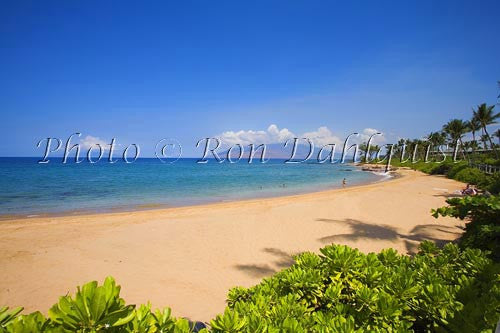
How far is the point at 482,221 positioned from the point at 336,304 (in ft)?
13.5

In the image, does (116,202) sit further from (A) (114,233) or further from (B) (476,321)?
(B) (476,321)

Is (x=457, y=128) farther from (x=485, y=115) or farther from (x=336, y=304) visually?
(x=336, y=304)

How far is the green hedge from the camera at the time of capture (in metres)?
1.15

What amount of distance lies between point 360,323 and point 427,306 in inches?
24.5

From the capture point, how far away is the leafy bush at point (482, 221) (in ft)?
13.8

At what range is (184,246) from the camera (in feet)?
31.2

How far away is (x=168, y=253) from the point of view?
882 cm

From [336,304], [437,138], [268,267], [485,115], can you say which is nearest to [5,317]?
[336,304]

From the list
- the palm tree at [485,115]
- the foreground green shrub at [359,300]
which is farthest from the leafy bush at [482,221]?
the palm tree at [485,115]

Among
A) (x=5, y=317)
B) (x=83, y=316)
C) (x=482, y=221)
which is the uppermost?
(x=482, y=221)

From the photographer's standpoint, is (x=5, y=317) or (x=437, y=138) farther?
(x=437, y=138)

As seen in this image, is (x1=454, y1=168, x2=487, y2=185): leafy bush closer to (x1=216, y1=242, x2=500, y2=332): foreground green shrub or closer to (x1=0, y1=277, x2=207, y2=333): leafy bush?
(x1=216, y1=242, x2=500, y2=332): foreground green shrub

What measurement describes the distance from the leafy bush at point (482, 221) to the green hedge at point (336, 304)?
1479 mm

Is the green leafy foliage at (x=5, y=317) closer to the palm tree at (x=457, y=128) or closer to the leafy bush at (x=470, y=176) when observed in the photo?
the leafy bush at (x=470, y=176)
